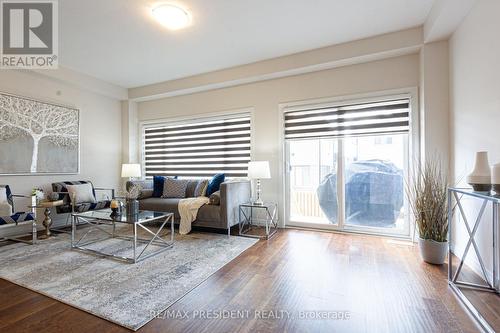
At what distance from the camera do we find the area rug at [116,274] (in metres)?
1.84

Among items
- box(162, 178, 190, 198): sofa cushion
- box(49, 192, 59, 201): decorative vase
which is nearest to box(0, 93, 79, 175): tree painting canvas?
box(49, 192, 59, 201): decorative vase

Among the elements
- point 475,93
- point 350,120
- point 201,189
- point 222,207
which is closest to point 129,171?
point 201,189

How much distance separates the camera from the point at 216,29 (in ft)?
10.3

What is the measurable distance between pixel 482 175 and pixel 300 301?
1717 millimetres

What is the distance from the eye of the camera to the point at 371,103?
3631 millimetres

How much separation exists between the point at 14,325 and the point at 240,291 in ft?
5.00

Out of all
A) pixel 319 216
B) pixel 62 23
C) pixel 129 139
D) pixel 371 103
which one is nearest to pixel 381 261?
pixel 319 216

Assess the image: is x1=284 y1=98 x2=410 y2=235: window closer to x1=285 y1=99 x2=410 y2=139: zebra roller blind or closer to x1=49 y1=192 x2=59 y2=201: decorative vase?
x1=285 y1=99 x2=410 y2=139: zebra roller blind

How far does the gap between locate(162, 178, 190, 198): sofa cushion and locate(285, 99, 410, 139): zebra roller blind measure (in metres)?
2.10

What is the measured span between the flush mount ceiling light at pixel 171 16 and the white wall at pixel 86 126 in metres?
2.73

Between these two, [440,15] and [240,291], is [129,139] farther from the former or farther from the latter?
[440,15]

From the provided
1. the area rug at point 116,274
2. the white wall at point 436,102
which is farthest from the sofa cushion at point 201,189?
the white wall at point 436,102

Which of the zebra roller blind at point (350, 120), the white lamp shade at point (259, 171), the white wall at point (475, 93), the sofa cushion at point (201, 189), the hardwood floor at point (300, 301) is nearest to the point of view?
the hardwood floor at point (300, 301)

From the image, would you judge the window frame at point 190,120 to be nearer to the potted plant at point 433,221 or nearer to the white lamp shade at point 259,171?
the white lamp shade at point 259,171
